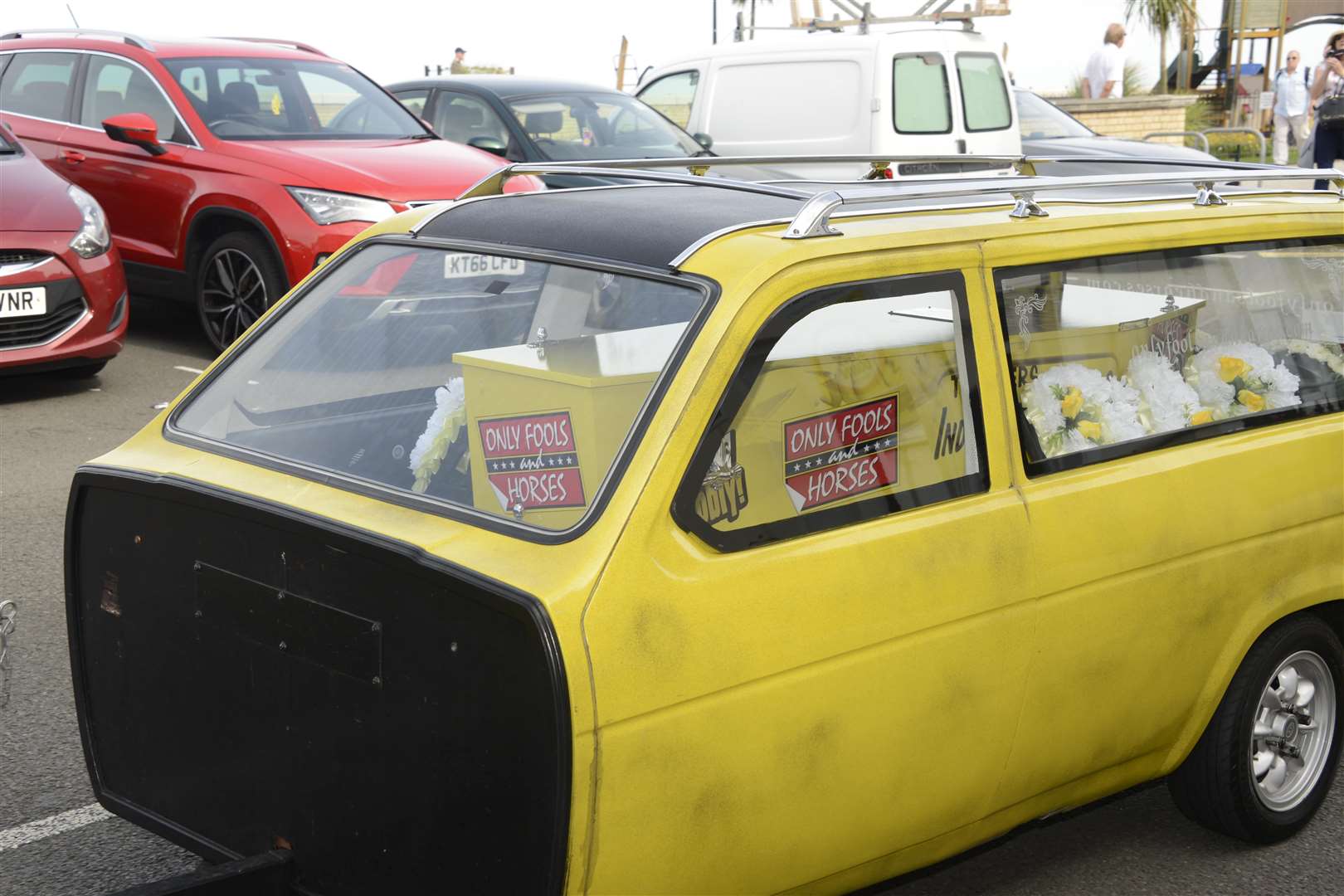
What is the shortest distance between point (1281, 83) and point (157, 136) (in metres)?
17.4

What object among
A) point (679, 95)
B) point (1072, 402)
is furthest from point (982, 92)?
point (1072, 402)

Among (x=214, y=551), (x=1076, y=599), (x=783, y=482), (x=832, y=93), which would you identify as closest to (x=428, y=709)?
(x=214, y=551)

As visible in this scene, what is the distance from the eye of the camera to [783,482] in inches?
114

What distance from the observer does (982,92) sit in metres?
12.8

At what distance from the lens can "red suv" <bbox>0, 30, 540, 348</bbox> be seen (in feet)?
29.2

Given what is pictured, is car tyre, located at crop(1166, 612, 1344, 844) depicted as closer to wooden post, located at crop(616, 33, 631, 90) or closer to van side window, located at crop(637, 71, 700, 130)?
van side window, located at crop(637, 71, 700, 130)

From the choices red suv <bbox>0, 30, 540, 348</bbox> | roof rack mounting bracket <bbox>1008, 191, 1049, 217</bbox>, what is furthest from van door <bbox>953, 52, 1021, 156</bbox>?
roof rack mounting bracket <bbox>1008, 191, 1049, 217</bbox>

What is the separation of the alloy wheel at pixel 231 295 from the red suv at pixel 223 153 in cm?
1

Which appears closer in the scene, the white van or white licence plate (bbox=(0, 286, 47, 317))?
white licence plate (bbox=(0, 286, 47, 317))

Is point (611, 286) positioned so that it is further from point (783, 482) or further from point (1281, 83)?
point (1281, 83)

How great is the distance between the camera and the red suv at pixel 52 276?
26.5ft

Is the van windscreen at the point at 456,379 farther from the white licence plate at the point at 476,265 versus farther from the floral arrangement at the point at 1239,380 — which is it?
the floral arrangement at the point at 1239,380

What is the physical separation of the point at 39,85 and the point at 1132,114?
770 inches

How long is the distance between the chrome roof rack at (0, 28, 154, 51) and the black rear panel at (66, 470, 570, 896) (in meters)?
7.64
